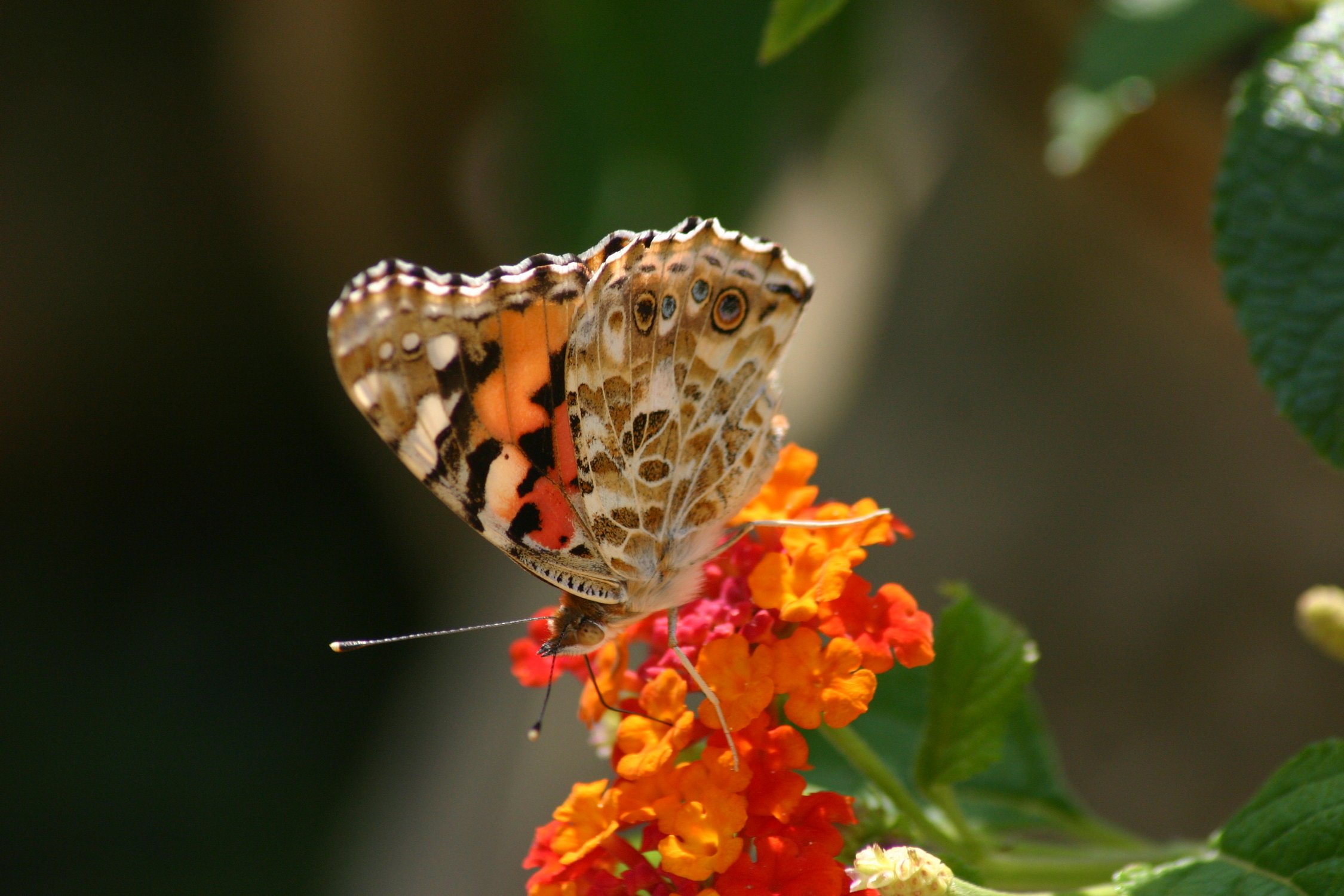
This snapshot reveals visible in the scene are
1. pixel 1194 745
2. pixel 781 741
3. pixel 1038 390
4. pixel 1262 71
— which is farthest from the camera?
pixel 1038 390

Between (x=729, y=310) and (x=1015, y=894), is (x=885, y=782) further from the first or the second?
(x=729, y=310)

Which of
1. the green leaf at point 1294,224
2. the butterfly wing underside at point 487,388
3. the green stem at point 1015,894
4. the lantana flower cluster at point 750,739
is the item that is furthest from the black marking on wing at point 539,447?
the green leaf at point 1294,224

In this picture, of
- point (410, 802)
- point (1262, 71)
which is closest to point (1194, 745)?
point (1262, 71)

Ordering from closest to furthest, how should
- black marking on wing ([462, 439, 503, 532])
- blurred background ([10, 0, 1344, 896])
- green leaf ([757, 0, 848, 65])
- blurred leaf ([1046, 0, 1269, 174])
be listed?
1. green leaf ([757, 0, 848, 65])
2. black marking on wing ([462, 439, 503, 532])
3. blurred leaf ([1046, 0, 1269, 174])
4. blurred background ([10, 0, 1344, 896])

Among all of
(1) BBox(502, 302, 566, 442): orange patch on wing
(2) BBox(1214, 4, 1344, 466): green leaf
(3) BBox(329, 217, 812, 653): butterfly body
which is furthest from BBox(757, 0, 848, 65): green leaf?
(2) BBox(1214, 4, 1344, 466): green leaf

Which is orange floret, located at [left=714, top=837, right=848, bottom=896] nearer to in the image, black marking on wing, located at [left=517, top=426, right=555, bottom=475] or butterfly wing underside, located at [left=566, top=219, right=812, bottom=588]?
butterfly wing underside, located at [left=566, top=219, right=812, bottom=588]

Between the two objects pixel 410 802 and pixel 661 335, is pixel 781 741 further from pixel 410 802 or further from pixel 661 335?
pixel 410 802

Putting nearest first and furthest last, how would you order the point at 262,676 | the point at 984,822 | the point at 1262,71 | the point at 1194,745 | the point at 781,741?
the point at 781,741, the point at 1262,71, the point at 984,822, the point at 1194,745, the point at 262,676
